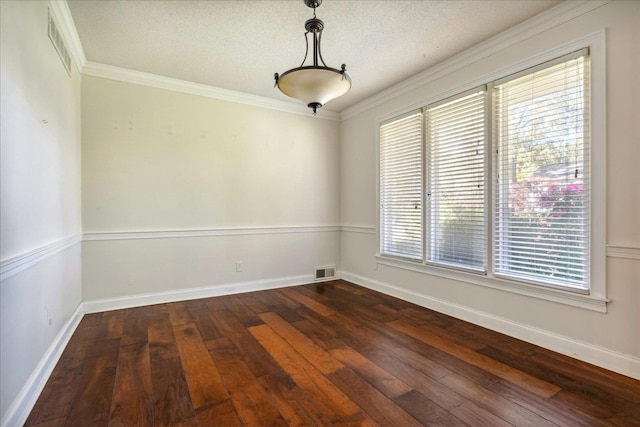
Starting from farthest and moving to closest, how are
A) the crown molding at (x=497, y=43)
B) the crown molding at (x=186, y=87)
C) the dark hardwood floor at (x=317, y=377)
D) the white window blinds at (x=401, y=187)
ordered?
the white window blinds at (x=401, y=187) < the crown molding at (x=186, y=87) < the crown molding at (x=497, y=43) < the dark hardwood floor at (x=317, y=377)

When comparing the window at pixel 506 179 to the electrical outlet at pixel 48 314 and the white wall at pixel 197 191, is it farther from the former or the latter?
the electrical outlet at pixel 48 314

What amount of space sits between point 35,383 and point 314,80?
267cm

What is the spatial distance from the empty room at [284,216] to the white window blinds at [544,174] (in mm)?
17

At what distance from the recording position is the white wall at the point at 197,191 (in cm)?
344

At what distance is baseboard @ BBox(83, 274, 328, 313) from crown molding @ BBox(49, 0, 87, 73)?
2.55 meters

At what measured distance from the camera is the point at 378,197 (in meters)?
4.38

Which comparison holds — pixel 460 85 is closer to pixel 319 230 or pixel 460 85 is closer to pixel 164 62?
pixel 319 230

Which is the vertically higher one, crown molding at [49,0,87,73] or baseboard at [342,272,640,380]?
crown molding at [49,0,87,73]

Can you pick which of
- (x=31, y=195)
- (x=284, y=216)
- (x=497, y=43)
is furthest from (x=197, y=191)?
(x=497, y=43)

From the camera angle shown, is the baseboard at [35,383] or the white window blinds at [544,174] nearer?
the baseboard at [35,383]

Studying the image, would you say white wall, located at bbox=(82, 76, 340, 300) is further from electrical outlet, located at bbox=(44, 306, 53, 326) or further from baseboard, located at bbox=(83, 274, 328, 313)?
electrical outlet, located at bbox=(44, 306, 53, 326)

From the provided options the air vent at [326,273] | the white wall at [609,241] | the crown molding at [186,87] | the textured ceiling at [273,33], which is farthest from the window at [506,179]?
the crown molding at [186,87]

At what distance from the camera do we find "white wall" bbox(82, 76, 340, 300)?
344 cm

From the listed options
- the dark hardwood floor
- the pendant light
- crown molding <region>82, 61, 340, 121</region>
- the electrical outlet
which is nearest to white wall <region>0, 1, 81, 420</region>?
the electrical outlet
